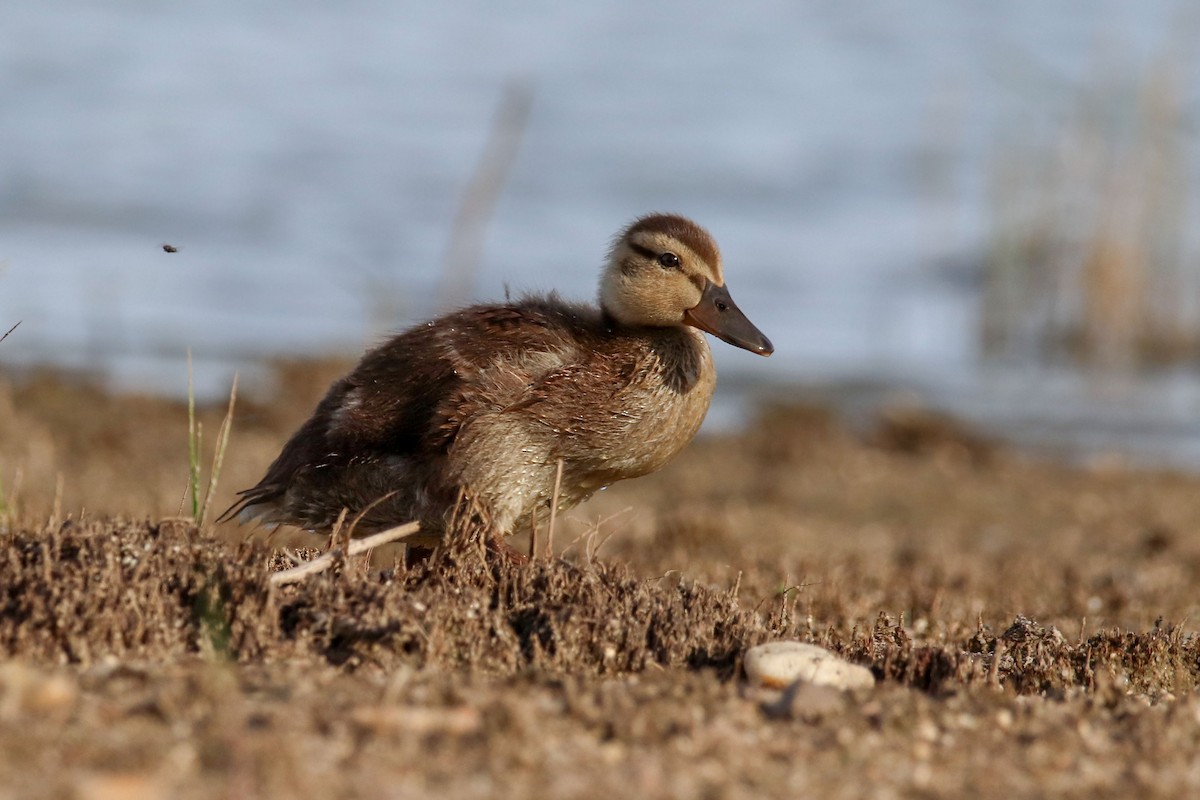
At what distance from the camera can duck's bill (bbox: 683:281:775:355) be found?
6137 mm

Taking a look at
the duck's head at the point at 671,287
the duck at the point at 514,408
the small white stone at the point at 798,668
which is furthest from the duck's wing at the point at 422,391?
the small white stone at the point at 798,668

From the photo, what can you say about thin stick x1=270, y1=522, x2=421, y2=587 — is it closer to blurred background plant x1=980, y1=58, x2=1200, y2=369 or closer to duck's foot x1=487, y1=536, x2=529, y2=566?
duck's foot x1=487, y1=536, x2=529, y2=566

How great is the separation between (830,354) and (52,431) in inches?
412

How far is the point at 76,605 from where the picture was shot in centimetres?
436

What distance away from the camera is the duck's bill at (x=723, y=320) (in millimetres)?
6137

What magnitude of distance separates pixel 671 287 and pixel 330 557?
1962 mm

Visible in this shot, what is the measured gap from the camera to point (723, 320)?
6152 millimetres

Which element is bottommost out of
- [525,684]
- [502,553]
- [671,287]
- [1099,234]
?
[525,684]

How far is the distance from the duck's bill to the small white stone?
185 centimetres

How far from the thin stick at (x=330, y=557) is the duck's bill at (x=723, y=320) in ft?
5.04

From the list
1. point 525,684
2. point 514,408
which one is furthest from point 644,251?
point 525,684

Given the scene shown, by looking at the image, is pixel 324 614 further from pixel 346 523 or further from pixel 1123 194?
pixel 1123 194

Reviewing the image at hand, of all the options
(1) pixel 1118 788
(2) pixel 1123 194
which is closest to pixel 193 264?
(2) pixel 1123 194

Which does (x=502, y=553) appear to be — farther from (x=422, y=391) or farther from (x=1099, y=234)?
(x=1099, y=234)
